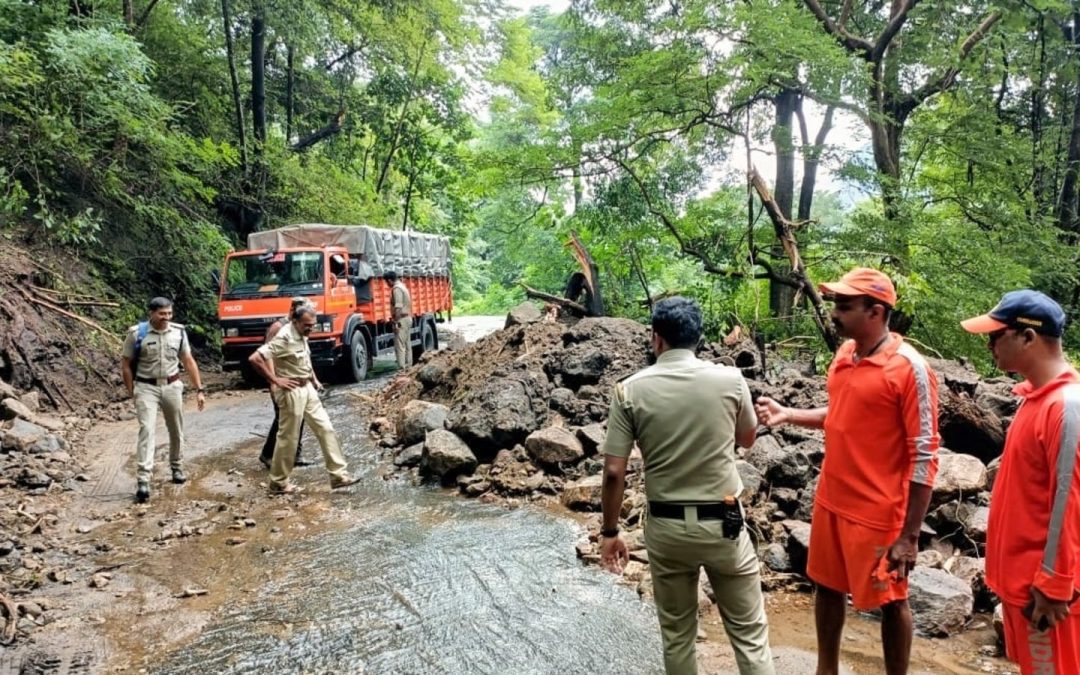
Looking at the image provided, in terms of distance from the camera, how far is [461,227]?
29.4 metres

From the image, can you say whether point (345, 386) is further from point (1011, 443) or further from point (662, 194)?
point (1011, 443)

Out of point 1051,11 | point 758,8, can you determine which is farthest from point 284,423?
point 1051,11

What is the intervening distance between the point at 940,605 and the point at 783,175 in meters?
12.9

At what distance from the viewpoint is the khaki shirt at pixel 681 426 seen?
2490 millimetres

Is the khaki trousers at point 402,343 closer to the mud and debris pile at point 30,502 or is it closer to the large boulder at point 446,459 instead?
the mud and debris pile at point 30,502

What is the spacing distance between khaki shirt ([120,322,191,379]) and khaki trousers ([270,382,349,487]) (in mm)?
1017

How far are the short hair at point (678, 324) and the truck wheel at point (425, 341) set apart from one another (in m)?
13.1

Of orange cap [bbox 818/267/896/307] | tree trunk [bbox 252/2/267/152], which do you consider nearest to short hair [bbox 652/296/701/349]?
orange cap [bbox 818/267/896/307]

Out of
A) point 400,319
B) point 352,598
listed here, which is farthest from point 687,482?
point 400,319

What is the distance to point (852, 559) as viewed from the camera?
264 cm

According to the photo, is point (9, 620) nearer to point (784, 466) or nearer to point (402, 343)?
point (784, 466)

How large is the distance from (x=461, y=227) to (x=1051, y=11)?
21.7 metres

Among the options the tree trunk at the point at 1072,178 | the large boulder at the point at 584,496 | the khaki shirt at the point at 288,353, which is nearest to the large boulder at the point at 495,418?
the large boulder at the point at 584,496

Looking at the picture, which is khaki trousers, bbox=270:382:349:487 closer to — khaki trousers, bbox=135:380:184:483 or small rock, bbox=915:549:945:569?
khaki trousers, bbox=135:380:184:483
